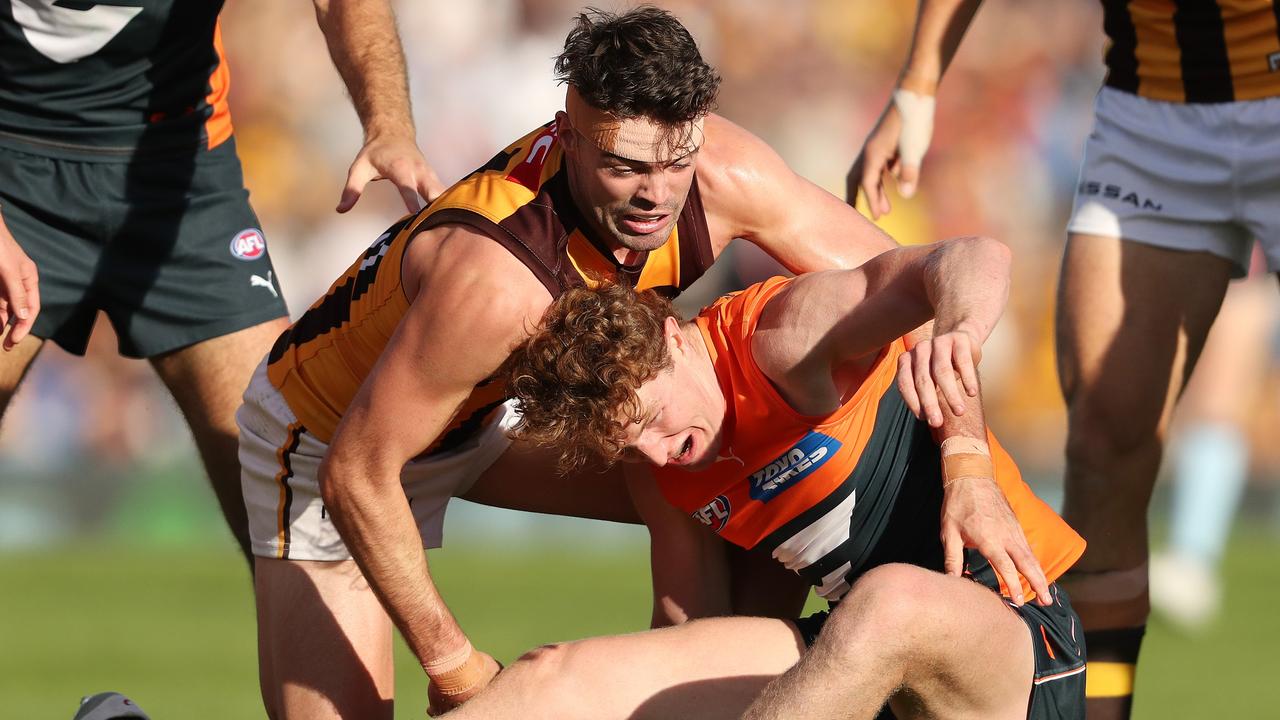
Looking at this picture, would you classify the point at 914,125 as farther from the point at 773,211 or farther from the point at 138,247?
the point at 138,247

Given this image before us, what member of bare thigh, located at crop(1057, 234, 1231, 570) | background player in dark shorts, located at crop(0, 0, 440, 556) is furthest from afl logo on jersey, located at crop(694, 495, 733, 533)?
background player in dark shorts, located at crop(0, 0, 440, 556)

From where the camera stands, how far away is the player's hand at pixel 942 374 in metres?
A: 3.00

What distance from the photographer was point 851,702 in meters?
3.19

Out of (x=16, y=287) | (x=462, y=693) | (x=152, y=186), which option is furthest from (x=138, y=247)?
(x=462, y=693)

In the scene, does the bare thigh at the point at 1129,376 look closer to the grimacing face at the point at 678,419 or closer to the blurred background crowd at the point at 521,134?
the grimacing face at the point at 678,419

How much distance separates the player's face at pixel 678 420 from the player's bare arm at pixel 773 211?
1.41 feet

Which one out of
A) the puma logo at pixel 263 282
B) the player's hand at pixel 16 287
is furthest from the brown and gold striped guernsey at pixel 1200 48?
the player's hand at pixel 16 287

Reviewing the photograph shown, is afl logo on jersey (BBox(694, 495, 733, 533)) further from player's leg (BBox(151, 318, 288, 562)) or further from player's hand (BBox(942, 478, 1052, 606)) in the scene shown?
player's leg (BBox(151, 318, 288, 562))

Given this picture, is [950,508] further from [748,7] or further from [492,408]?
[748,7]

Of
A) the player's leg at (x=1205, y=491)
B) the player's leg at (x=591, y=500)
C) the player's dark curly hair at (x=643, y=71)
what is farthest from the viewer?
the player's leg at (x=1205, y=491)

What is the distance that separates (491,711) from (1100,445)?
1.94 meters

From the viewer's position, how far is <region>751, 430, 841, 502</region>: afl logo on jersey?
367 centimetres

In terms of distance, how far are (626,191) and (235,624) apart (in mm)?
5174

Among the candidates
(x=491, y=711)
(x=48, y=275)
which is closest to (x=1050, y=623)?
(x=491, y=711)
